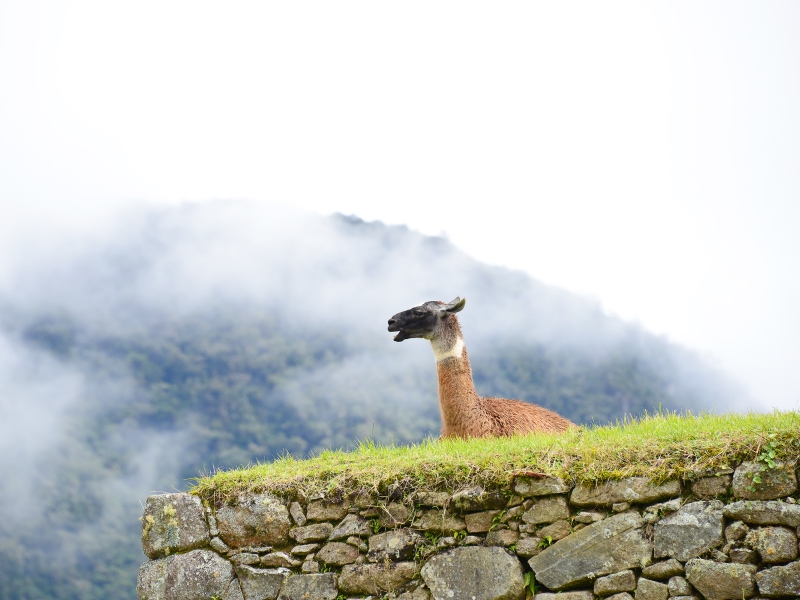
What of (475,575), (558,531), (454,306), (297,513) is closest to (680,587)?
(558,531)

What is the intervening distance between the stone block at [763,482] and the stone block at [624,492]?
0.38 metres

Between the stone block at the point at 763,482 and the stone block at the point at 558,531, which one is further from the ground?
the stone block at the point at 763,482

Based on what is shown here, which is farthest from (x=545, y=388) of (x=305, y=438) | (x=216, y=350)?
(x=216, y=350)

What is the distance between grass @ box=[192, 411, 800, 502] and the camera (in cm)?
531

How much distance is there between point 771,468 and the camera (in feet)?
16.8

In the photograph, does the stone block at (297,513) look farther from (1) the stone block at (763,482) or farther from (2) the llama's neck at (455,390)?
(1) the stone block at (763,482)

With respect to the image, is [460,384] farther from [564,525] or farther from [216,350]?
[216,350]

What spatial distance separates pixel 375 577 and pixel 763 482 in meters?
2.73

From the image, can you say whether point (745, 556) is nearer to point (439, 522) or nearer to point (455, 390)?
point (439, 522)

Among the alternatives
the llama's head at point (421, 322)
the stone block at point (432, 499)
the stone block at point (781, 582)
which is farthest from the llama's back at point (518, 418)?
the stone block at point (781, 582)

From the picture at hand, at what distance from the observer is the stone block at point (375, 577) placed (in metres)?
5.75

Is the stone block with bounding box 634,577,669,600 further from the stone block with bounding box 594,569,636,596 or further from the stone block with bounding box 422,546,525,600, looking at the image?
the stone block with bounding box 422,546,525,600

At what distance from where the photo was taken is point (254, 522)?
6.20m

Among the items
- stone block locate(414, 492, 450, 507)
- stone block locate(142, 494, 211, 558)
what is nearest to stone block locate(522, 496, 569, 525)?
stone block locate(414, 492, 450, 507)
